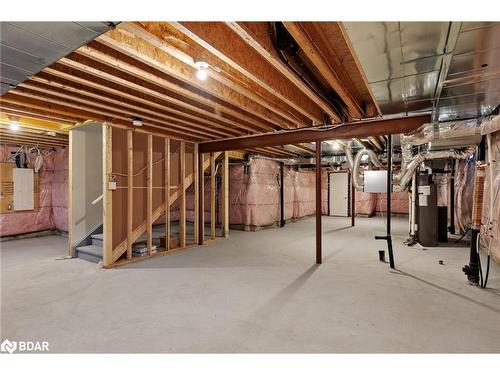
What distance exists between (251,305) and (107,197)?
2.61 metres

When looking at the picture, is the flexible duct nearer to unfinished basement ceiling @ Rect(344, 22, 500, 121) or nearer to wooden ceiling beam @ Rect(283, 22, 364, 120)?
unfinished basement ceiling @ Rect(344, 22, 500, 121)

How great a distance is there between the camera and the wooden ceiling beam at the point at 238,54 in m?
1.66

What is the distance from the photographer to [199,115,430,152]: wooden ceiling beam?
3.35 meters

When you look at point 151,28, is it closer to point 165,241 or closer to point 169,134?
point 169,134

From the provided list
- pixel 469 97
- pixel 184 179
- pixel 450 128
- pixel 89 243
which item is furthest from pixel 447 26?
pixel 89 243

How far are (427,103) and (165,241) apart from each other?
Answer: 4.45m

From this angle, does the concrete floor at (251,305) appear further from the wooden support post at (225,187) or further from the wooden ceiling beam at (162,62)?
the wooden ceiling beam at (162,62)

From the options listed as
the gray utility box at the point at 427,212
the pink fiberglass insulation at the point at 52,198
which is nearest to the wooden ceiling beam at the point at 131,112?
the gray utility box at the point at 427,212

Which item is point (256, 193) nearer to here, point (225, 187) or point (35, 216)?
point (225, 187)

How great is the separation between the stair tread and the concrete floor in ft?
0.67

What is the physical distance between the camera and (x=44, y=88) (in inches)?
96.3

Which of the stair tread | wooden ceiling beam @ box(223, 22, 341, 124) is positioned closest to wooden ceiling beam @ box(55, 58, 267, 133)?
wooden ceiling beam @ box(223, 22, 341, 124)

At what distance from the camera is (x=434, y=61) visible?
6.51 ft

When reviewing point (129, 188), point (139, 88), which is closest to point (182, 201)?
point (129, 188)
